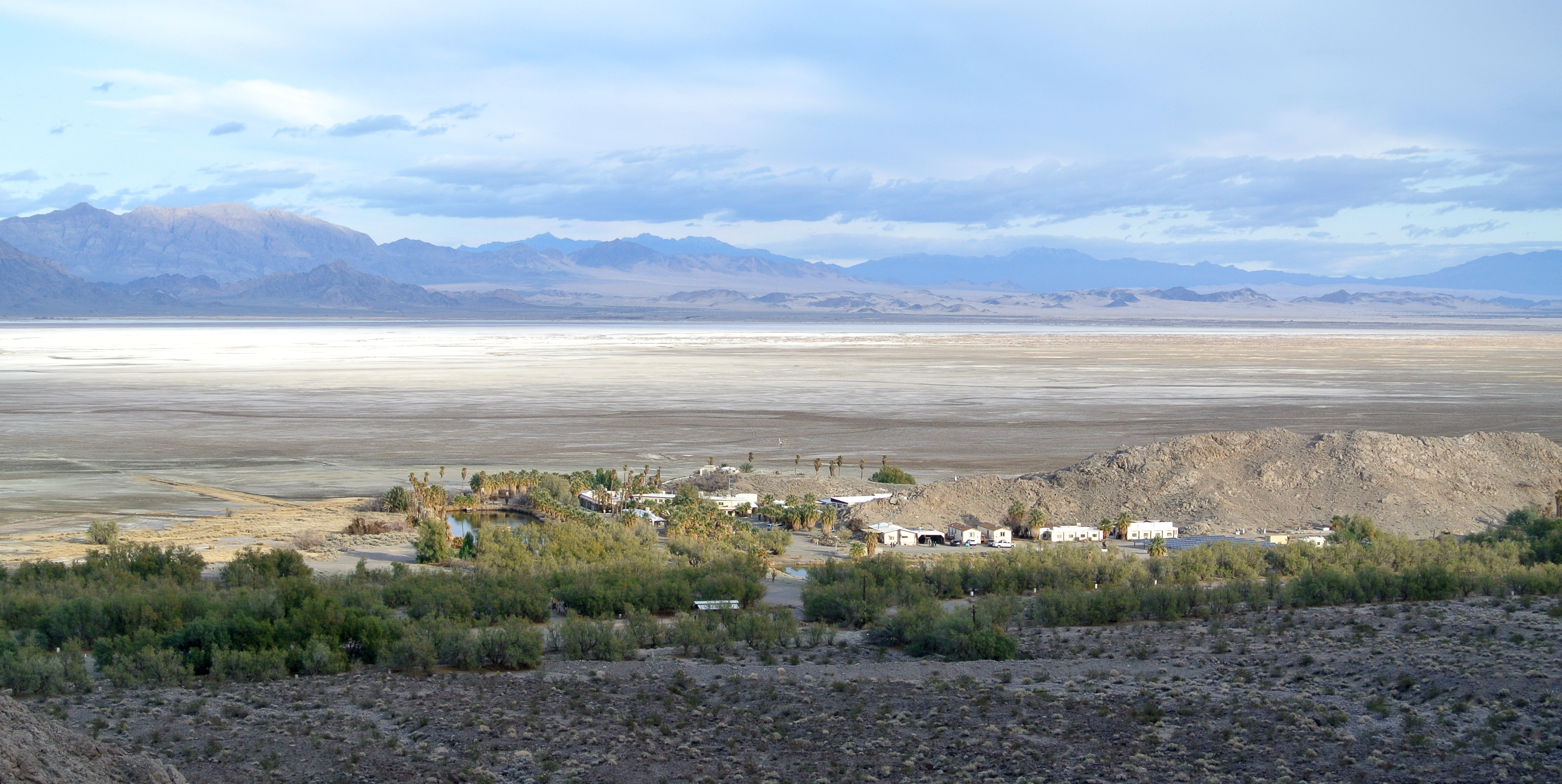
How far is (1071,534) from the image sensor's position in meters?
30.6

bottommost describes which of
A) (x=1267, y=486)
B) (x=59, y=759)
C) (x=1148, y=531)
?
(x=1148, y=531)

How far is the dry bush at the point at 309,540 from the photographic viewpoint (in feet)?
90.5

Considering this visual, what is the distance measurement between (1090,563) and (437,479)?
74.7ft

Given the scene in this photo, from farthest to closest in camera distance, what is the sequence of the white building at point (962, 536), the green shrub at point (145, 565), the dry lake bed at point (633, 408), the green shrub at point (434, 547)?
1. the dry lake bed at point (633, 408)
2. the white building at point (962, 536)
3. the green shrub at point (434, 547)
4. the green shrub at point (145, 565)

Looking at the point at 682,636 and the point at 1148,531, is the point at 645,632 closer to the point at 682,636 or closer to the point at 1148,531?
the point at 682,636

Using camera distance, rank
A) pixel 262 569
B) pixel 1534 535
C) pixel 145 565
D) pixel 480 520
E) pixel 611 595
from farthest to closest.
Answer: pixel 480 520
pixel 1534 535
pixel 262 569
pixel 145 565
pixel 611 595

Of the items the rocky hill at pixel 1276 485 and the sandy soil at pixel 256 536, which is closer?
the sandy soil at pixel 256 536

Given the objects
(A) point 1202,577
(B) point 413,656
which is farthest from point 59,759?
(A) point 1202,577

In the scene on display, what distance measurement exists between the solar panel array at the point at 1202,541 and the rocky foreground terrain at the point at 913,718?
1046cm

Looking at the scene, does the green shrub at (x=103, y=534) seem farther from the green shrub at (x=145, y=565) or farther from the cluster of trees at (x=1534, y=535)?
the cluster of trees at (x=1534, y=535)

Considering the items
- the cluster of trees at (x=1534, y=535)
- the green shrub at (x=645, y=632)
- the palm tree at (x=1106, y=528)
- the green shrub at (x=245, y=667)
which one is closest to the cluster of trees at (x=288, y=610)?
the green shrub at (x=245, y=667)

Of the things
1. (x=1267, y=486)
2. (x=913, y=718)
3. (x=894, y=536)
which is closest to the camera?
(x=913, y=718)

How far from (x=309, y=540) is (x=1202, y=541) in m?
19.8

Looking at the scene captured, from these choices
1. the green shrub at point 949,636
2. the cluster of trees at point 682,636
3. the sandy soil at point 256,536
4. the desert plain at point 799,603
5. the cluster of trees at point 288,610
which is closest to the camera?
the desert plain at point 799,603
